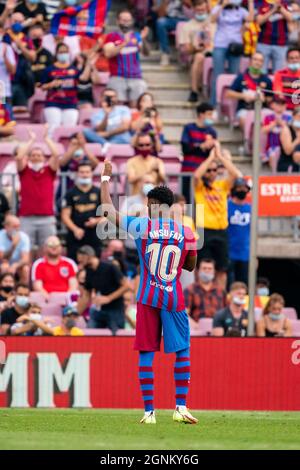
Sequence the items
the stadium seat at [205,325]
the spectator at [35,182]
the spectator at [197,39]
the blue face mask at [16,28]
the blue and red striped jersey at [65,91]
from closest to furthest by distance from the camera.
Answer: the stadium seat at [205,325], the spectator at [35,182], the blue and red striped jersey at [65,91], the blue face mask at [16,28], the spectator at [197,39]

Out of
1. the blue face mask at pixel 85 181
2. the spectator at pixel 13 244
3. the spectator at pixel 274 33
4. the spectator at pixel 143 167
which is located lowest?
the spectator at pixel 13 244

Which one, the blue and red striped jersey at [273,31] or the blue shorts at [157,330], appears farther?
the blue and red striped jersey at [273,31]

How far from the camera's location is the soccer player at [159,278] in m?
13.4

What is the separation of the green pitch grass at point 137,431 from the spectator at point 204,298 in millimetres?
4398

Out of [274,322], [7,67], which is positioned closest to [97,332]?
[274,322]

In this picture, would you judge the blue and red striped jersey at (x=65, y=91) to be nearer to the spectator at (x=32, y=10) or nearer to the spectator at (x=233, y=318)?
the spectator at (x=32, y=10)

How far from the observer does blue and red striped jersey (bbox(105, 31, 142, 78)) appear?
23.9 metres

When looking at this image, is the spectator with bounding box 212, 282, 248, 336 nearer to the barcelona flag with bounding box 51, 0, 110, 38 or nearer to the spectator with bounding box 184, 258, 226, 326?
the spectator with bounding box 184, 258, 226, 326

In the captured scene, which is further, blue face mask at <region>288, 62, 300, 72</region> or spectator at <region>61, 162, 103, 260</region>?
blue face mask at <region>288, 62, 300, 72</region>

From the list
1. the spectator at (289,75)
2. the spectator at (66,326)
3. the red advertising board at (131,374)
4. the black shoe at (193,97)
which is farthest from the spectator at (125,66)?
the red advertising board at (131,374)

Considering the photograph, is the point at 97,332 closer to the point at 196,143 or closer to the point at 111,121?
the point at 196,143

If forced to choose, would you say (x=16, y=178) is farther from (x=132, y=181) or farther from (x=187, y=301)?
(x=187, y=301)

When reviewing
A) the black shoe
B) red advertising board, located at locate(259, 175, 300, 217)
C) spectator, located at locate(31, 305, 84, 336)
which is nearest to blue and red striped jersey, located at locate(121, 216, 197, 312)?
spectator, located at locate(31, 305, 84, 336)

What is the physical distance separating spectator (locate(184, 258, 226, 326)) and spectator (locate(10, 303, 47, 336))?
2012 millimetres
